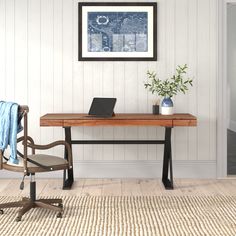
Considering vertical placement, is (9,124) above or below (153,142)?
above

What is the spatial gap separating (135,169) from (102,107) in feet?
2.94

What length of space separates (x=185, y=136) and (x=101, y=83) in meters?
1.06

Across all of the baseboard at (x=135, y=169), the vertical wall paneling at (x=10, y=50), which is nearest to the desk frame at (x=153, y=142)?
the baseboard at (x=135, y=169)

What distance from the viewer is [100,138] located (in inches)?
215

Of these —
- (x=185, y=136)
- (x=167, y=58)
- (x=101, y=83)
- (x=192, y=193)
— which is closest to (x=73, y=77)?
(x=101, y=83)

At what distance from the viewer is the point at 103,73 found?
214 inches

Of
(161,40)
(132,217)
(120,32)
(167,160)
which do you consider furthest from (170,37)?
(132,217)

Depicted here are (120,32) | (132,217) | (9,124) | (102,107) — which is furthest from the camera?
(120,32)

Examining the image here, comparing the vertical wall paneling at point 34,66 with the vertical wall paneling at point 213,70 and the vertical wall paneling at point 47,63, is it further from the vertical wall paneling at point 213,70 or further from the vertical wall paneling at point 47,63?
the vertical wall paneling at point 213,70

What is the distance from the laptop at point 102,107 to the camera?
4880 mm

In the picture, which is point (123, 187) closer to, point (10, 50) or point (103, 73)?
point (103, 73)

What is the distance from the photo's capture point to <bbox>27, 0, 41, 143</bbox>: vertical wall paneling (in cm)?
538

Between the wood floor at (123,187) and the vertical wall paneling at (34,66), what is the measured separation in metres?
0.64

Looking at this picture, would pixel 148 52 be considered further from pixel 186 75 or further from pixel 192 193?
pixel 192 193
